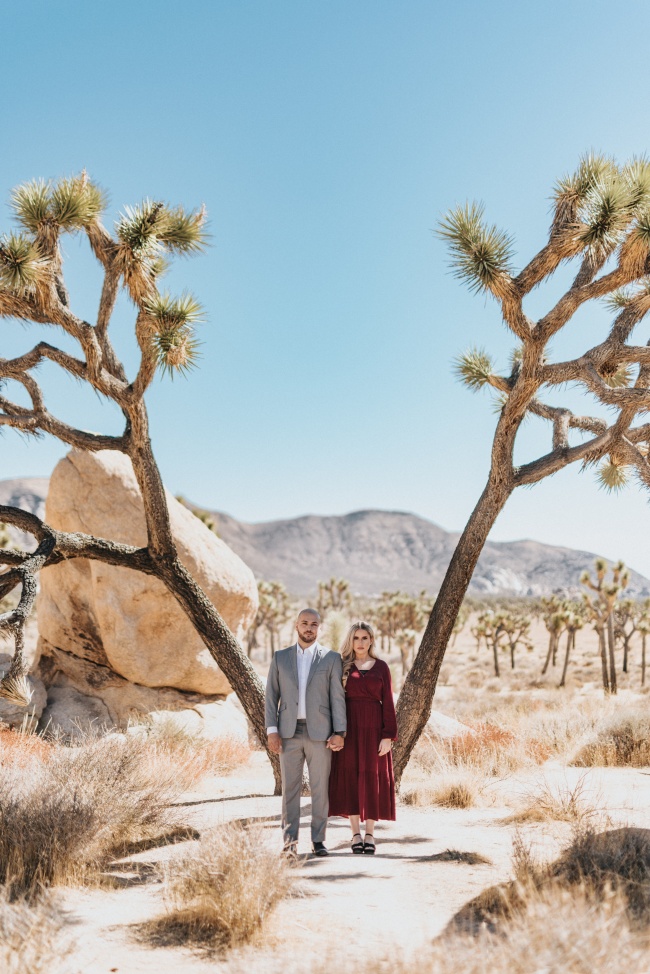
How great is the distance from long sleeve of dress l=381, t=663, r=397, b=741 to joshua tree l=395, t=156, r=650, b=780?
2.24 meters

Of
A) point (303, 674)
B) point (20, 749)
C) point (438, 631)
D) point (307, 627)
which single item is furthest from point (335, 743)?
point (20, 749)

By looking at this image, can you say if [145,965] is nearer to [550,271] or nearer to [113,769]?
[113,769]

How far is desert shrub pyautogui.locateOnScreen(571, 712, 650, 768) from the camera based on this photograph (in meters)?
9.62

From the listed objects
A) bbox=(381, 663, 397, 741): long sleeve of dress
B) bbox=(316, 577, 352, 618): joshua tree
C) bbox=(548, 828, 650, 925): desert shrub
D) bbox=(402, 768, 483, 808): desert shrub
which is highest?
bbox=(316, 577, 352, 618): joshua tree

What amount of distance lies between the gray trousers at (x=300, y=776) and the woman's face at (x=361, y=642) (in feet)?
2.23

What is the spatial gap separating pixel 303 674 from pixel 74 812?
71.4 inches

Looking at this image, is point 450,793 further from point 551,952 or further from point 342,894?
point 551,952

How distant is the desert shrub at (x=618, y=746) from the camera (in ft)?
31.6

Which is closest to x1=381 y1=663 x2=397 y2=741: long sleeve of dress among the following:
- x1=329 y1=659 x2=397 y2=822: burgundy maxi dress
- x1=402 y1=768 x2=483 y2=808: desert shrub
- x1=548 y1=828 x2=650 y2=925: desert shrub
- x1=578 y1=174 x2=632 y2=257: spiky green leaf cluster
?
x1=329 y1=659 x2=397 y2=822: burgundy maxi dress

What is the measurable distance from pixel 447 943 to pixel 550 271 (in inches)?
255

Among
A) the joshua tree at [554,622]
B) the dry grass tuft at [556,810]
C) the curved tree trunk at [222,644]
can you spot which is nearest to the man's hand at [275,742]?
the dry grass tuft at [556,810]

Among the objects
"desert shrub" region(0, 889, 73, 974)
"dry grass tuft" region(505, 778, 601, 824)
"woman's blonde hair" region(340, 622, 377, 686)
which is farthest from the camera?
"dry grass tuft" region(505, 778, 601, 824)

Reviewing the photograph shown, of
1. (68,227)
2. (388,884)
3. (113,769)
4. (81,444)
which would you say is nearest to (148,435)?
(81,444)

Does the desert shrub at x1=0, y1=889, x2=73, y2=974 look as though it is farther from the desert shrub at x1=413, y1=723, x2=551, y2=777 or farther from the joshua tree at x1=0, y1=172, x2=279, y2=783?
the desert shrub at x1=413, y1=723, x2=551, y2=777
